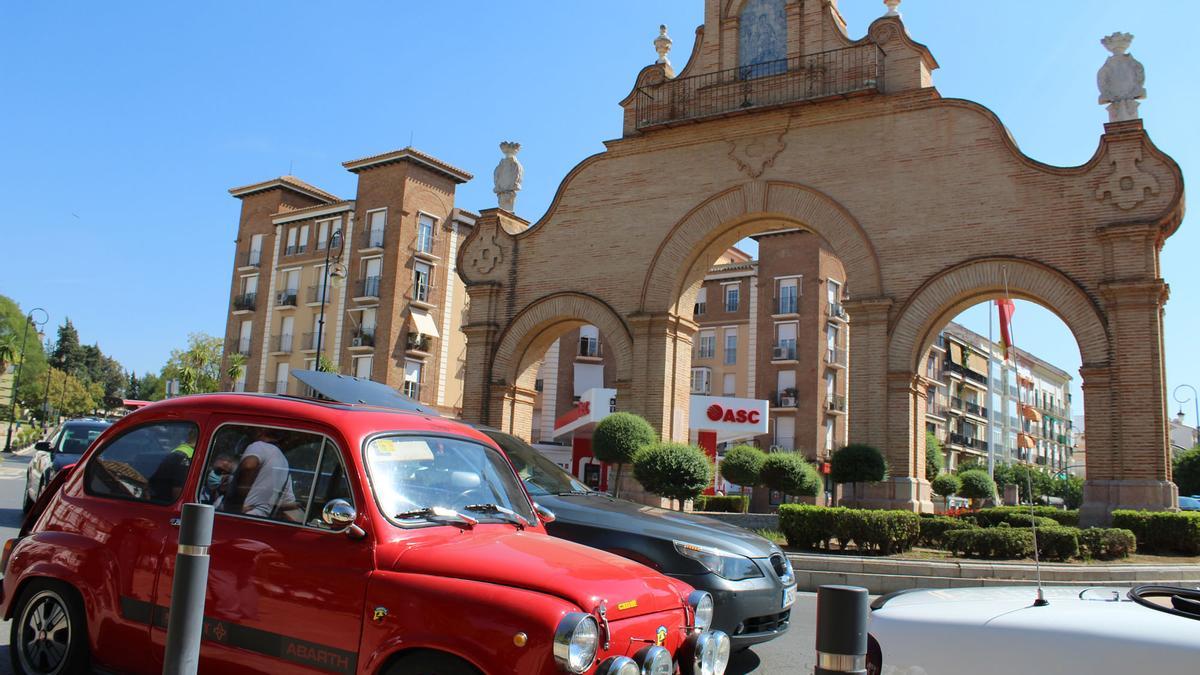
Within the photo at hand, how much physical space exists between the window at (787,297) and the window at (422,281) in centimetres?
1961

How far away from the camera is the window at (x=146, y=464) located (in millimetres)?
4926

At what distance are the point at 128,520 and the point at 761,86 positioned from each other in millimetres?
20873

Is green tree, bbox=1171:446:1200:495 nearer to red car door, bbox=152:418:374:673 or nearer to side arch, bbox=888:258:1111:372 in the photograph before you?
side arch, bbox=888:258:1111:372

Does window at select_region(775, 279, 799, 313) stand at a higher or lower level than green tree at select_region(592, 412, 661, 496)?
higher

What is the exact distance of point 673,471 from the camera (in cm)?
1880

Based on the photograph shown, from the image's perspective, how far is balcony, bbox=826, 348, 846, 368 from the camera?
4994 cm

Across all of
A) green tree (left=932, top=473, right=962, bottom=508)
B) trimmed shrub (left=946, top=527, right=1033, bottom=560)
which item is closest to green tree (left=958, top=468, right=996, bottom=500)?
green tree (left=932, top=473, right=962, bottom=508)

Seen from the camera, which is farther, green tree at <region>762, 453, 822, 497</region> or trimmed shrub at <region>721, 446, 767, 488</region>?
trimmed shrub at <region>721, 446, 767, 488</region>

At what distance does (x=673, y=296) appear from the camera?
23.5 metres

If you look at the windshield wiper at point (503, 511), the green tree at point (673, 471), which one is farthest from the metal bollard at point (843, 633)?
the green tree at point (673, 471)

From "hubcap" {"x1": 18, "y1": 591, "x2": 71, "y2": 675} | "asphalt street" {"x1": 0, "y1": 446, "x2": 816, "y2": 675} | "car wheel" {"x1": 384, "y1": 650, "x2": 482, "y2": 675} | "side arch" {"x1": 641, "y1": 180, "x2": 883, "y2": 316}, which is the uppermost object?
"side arch" {"x1": 641, "y1": 180, "x2": 883, "y2": 316}

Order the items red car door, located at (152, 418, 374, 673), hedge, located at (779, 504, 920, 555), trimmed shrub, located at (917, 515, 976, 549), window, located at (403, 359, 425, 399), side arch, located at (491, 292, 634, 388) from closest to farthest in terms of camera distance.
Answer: red car door, located at (152, 418, 374, 673) → hedge, located at (779, 504, 920, 555) → trimmed shrub, located at (917, 515, 976, 549) → side arch, located at (491, 292, 634, 388) → window, located at (403, 359, 425, 399)

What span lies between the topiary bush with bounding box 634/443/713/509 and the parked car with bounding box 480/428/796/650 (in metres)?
11.6

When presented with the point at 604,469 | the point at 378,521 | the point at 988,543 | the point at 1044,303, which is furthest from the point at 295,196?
the point at 378,521
